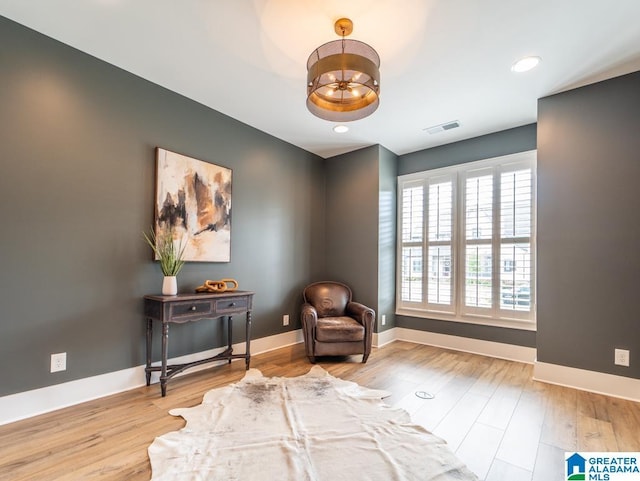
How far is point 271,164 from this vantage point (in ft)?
13.1

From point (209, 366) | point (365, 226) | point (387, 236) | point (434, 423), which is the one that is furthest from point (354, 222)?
point (434, 423)

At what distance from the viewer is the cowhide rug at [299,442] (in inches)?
62.7

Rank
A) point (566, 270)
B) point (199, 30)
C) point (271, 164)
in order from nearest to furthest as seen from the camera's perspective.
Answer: point (199, 30) < point (566, 270) < point (271, 164)

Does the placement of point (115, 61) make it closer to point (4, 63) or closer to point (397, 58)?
point (4, 63)

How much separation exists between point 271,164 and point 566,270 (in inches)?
131

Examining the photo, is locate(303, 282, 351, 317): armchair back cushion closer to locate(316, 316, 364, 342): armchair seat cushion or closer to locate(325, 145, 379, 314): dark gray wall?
locate(325, 145, 379, 314): dark gray wall

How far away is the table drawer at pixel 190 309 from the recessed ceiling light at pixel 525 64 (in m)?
3.27

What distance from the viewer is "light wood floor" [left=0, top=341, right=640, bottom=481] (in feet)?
5.54

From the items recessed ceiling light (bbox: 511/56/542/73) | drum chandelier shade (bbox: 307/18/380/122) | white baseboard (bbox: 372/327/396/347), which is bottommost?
white baseboard (bbox: 372/327/396/347)

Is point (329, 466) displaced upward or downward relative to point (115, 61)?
downward

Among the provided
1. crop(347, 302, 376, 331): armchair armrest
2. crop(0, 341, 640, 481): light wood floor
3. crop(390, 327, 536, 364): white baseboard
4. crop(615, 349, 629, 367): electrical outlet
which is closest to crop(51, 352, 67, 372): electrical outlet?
crop(0, 341, 640, 481): light wood floor

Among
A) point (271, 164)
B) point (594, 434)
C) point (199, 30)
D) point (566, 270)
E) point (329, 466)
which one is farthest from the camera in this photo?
point (271, 164)

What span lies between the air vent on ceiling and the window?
1.84ft

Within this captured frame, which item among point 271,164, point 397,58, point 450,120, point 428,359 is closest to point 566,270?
point 428,359
